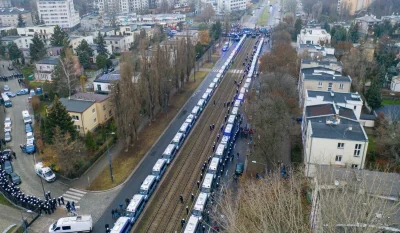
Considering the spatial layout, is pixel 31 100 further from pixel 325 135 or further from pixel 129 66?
pixel 325 135

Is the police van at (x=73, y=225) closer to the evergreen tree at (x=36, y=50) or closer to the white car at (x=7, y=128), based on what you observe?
the white car at (x=7, y=128)

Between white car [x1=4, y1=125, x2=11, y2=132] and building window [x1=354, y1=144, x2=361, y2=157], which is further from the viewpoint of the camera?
white car [x1=4, y1=125, x2=11, y2=132]

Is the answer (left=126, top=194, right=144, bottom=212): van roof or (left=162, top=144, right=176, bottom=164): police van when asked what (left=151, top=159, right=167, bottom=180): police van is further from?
(left=126, top=194, right=144, bottom=212): van roof

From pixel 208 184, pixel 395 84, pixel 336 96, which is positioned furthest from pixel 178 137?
pixel 395 84

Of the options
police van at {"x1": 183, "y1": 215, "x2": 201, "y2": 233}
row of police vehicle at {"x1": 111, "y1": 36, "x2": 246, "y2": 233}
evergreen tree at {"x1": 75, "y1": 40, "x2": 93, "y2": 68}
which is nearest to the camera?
police van at {"x1": 183, "y1": 215, "x2": 201, "y2": 233}

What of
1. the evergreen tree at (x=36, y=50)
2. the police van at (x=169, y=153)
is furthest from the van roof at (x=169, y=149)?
the evergreen tree at (x=36, y=50)

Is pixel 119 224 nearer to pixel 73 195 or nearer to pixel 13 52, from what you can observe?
pixel 73 195

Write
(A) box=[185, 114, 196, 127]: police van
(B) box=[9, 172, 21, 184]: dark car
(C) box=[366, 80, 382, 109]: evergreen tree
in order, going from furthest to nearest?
(C) box=[366, 80, 382, 109]: evergreen tree < (A) box=[185, 114, 196, 127]: police van < (B) box=[9, 172, 21, 184]: dark car

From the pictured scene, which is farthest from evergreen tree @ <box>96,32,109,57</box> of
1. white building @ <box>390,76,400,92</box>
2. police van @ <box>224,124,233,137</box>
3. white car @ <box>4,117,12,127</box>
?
white building @ <box>390,76,400,92</box>
